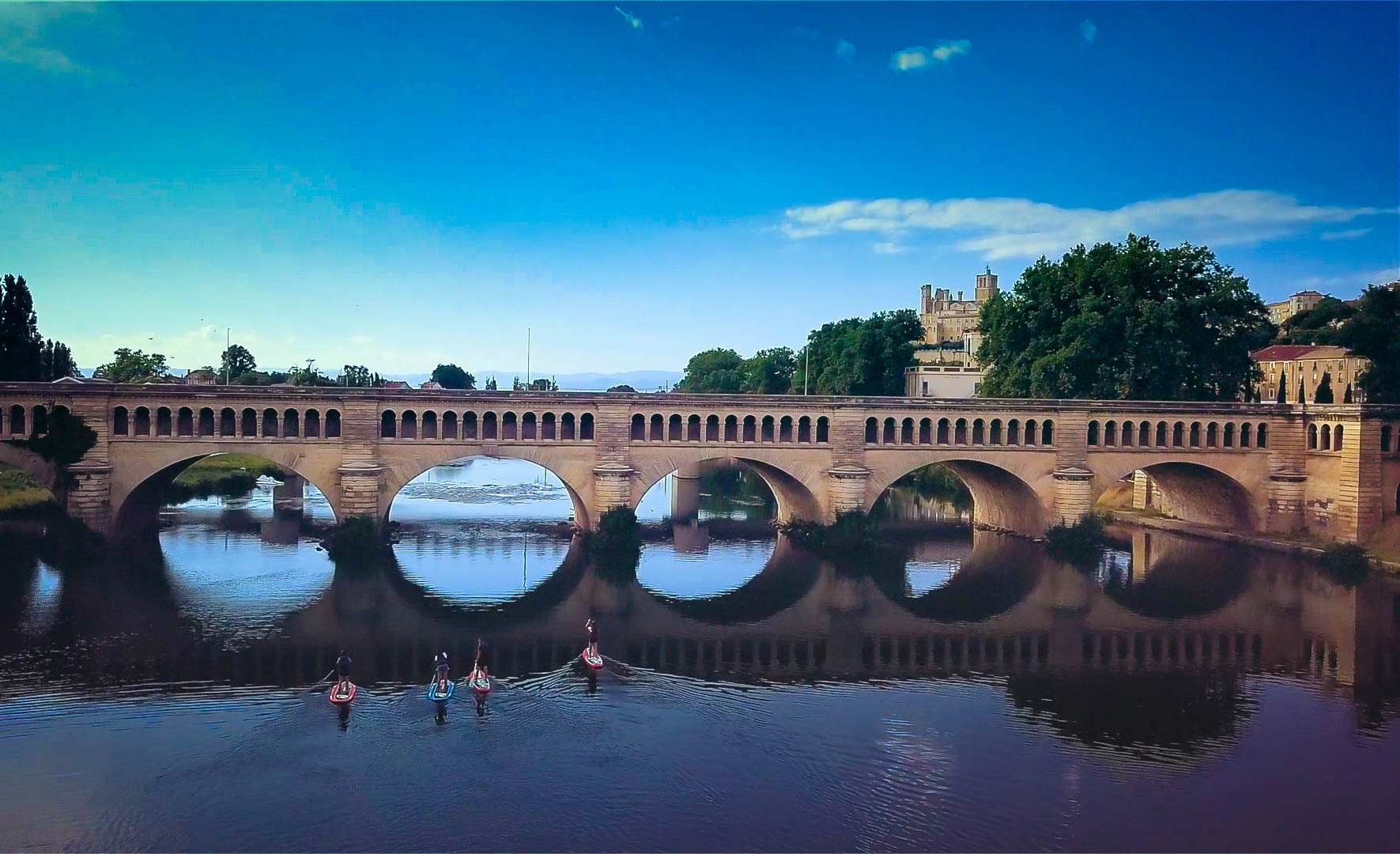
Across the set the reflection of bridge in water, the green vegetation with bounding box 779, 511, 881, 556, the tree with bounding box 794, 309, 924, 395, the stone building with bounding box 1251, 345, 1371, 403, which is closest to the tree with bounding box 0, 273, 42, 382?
the reflection of bridge in water

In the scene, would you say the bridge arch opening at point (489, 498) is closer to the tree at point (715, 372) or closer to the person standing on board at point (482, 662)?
the person standing on board at point (482, 662)

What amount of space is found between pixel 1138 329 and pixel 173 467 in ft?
185

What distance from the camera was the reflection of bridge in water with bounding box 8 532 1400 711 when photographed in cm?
3409

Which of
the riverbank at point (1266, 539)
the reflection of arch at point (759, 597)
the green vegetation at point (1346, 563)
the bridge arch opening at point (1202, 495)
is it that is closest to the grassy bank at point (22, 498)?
the reflection of arch at point (759, 597)

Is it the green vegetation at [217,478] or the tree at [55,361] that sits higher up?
the tree at [55,361]

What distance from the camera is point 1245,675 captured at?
113ft

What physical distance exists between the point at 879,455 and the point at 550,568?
1895 cm

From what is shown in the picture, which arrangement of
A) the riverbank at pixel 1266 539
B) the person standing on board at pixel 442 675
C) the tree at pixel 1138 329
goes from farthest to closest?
1. the tree at pixel 1138 329
2. the riverbank at pixel 1266 539
3. the person standing on board at pixel 442 675

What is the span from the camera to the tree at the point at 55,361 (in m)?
78.0

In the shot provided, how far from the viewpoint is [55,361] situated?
80062 mm

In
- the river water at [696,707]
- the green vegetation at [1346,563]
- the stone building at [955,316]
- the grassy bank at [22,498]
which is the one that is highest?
the stone building at [955,316]

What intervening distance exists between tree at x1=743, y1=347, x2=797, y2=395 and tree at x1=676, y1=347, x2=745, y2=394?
10.2 m

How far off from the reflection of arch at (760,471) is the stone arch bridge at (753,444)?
13cm

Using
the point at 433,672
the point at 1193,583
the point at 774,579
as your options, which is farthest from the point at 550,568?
the point at 1193,583
